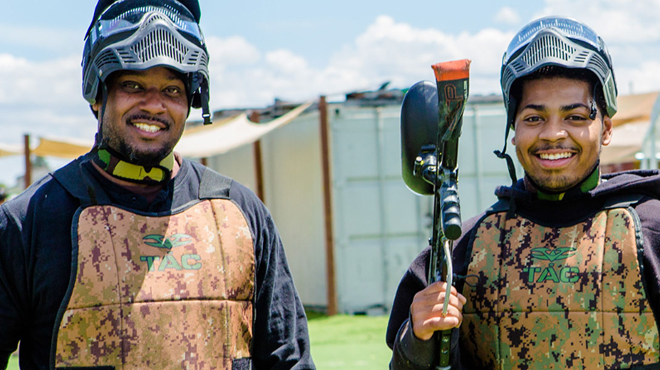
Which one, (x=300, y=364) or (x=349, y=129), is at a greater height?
Answer: (x=349, y=129)

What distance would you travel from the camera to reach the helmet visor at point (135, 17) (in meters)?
2.66

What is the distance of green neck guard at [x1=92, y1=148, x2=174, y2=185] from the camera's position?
269 centimetres

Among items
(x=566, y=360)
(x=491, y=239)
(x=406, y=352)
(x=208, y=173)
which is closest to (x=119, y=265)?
(x=208, y=173)

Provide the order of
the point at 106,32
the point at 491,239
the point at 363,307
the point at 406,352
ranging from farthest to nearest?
the point at 363,307
the point at 491,239
the point at 106,32
the point at 406,352

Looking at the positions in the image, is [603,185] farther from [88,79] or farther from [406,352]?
[88,79]

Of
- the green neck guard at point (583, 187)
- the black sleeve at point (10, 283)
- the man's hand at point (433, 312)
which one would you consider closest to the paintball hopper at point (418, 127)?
the man's hand at point (433, 312)

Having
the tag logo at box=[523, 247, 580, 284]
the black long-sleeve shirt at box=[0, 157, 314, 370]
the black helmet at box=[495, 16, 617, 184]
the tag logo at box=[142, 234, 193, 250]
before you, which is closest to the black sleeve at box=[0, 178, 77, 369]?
the black long-sleeve shirt at box=[0, 157, 314, 370]

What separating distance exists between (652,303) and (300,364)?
128 centimetres

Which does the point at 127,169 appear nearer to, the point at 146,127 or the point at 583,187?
the point at 146,127

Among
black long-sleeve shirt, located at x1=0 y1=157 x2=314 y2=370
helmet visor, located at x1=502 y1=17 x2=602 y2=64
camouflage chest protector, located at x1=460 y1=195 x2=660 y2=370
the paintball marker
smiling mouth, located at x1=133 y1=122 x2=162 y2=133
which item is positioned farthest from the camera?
helmet visor, located at x1=502 y1=17 x2=602 y2=64

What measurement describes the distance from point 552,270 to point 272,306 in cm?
105

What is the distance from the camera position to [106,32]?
266 cm

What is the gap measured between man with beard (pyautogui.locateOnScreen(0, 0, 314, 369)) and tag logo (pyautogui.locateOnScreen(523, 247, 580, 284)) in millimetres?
911

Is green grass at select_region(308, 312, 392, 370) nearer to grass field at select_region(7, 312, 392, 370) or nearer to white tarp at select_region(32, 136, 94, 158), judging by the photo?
grass field at select_region(7, 312, 392, 370)
